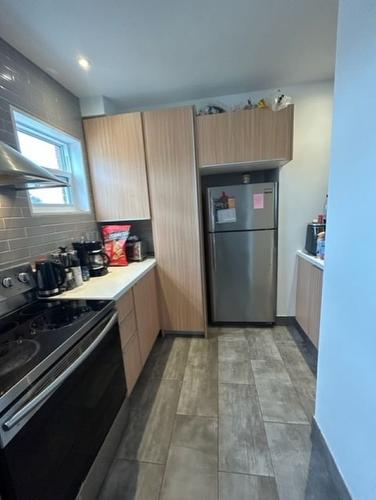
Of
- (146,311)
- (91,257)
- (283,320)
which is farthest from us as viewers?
(283,320)

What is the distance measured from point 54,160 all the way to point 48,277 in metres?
1.18

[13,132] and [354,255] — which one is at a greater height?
[13,132]

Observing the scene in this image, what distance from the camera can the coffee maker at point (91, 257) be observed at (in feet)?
6.07

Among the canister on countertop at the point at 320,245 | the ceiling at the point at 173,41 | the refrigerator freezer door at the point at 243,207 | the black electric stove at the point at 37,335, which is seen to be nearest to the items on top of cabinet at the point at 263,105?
the ceiling at the point at 173,41

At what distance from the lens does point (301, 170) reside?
2309mm

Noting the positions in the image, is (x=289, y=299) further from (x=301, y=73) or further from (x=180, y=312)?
(x=301, y=73)

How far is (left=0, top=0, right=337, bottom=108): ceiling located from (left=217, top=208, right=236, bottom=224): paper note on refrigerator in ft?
3.81

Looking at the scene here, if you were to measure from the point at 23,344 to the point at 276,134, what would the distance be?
231 centimetres

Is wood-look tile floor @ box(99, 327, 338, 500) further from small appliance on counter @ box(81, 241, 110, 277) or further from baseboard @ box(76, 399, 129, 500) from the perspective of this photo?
small appliance on counter @ box(81, 241, 110, 277)

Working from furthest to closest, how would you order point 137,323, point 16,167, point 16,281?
point 137,323
point 16,281
point 16,167

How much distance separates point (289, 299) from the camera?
2525 millimetres

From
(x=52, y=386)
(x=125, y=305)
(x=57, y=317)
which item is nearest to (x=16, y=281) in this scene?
(x=57, y=317)

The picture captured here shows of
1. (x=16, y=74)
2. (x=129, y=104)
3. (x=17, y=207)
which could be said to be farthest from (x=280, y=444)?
(x=129, y=104)

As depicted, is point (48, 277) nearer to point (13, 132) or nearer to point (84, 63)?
point (13, 132)
